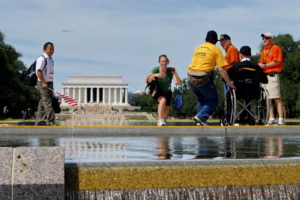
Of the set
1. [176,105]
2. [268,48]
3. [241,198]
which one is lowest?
[241,198]

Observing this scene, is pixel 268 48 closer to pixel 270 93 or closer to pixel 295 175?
pixel 270 93

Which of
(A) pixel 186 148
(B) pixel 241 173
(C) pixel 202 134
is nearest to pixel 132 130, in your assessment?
(C) pixel 202 134

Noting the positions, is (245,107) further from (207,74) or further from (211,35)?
(211,35)

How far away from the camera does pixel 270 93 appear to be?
12.4m

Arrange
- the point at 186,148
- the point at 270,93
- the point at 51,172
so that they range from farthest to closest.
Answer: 1. the point at 270,93
2. the point at 186,148
3. the point at 51,172

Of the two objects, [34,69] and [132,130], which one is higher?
[34,69]

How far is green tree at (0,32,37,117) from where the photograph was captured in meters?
65.0

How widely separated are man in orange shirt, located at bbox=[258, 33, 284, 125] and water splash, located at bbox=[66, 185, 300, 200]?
7.66 m

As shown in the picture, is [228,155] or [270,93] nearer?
Answer: [228,155]

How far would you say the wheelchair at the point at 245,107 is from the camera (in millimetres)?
11415

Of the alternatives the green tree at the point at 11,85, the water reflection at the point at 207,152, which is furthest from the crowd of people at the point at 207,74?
the green tree at the point at 11,85

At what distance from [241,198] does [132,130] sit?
5719 millimetres

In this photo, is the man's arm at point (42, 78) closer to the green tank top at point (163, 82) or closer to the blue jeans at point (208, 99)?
the green tank top at point (163, 82)

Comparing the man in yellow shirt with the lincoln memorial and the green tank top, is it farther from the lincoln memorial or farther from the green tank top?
the lincoln memorial
